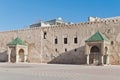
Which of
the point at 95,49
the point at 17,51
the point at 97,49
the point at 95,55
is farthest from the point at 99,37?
the point at 17,51

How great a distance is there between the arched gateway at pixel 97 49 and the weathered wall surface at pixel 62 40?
40.6 inches

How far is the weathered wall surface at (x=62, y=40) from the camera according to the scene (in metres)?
28.2

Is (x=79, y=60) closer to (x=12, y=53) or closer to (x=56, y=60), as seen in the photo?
(x=56, y=60)

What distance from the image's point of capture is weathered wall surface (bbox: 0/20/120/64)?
92.4 ft

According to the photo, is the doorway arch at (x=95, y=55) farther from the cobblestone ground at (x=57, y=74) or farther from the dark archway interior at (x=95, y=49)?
the cobblestone ground at (x=57, y=74)

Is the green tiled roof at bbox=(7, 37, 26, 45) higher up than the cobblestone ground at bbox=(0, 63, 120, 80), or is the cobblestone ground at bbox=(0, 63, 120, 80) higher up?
the green tiled roof at bbox=(7, 37, 26, 45)

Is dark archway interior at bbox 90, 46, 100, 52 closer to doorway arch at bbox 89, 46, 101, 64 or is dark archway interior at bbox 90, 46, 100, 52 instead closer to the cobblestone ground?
doorway arch at bbox 89, 46, 101, 64

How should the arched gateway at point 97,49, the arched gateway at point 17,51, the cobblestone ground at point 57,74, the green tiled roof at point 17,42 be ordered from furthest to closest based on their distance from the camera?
the green tiled roof at point 17,42
the arched gateway at point 17,51
the arched gateway at point 97,49
the cobblestone ground at point 57,74

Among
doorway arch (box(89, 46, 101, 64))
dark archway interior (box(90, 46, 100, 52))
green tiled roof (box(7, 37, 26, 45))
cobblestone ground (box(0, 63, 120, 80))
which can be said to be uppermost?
green tiled roof (box(7, 37, 26, 45))

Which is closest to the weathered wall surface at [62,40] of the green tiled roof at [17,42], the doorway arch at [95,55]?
the green tiled roof at [17,42]

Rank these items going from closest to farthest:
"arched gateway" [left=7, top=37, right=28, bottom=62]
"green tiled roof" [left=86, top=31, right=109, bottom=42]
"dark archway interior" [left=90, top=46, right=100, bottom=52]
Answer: "green tiled roof" [left=86, top=31, right=109, bottom=42] < "dark archway interior" [left=90, top=46, right=100, bottom=52] < "arched gateway" [left=7, top=37, right=28, bottom=62]

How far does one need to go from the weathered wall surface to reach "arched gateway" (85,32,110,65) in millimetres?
1031

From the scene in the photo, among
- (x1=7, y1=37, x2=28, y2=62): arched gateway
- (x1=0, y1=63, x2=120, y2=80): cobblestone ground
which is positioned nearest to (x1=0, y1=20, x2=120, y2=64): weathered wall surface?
(x1=7, y1=37, x2=28, y2=62): arched gateway

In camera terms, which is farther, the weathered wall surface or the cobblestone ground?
the weathered wall surface
